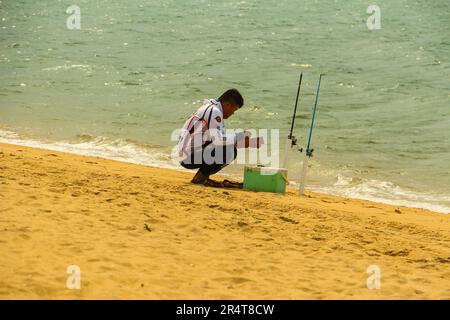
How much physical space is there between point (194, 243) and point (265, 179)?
96.2 inches

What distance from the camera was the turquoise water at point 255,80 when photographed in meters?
11.4

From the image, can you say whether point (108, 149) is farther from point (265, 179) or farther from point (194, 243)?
point (194, 243)

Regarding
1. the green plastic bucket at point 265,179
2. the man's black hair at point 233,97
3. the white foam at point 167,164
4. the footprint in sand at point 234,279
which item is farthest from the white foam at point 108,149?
the footprint in sand at point 234,279

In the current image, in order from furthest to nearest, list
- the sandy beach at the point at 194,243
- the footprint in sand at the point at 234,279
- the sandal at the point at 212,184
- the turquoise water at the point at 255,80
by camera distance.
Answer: the turquoise water at the point at 255,80 → the sandal at the point at 212,184 → the footprint in sand at the point at 234,279 → the sandy beach at the point at 194,243

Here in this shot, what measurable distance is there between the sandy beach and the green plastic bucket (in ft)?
0.77

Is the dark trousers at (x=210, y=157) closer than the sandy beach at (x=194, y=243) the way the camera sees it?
No

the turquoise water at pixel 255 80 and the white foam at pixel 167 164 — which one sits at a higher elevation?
the turquoise water at pixel 255 80

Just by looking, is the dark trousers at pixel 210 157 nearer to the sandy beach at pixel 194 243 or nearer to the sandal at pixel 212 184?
the sandal at pixel 212 184

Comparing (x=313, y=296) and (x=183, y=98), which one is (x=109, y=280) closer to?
(x=313, y=296)

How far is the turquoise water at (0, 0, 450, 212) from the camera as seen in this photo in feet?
37.4

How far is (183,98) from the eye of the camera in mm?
15977

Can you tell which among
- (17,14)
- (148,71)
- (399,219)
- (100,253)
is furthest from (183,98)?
(17,14)

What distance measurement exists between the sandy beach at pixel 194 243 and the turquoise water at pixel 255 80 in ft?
10.2

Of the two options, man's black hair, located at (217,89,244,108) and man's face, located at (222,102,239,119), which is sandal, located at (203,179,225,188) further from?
man's black hair, located at (217,89,244,108)
